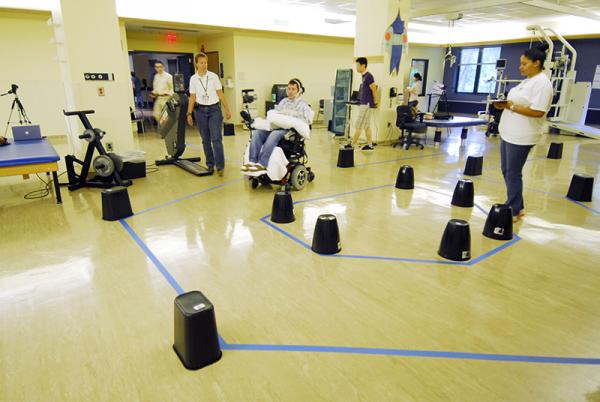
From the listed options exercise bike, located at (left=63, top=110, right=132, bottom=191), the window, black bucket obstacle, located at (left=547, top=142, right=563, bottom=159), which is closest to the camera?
exercise bike, located at (left=63, top=110, right=132, bottom=191)

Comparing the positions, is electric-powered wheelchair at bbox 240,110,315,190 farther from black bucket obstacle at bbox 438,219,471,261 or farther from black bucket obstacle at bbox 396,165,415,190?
black bucket obstacle at bbox 438,219,471,261

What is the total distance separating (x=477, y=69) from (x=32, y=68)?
623 inches

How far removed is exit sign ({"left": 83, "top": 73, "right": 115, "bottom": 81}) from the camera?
5.31 m

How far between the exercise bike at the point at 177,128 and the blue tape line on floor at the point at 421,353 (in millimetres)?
4099

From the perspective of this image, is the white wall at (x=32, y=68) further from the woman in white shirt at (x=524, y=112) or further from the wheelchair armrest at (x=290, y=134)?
the woman in white shirt at (x=524, y=112)

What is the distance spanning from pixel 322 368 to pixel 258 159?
3.39 meters

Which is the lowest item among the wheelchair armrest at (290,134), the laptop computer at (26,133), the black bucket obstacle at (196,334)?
the black bucket obstacle at (196,334)

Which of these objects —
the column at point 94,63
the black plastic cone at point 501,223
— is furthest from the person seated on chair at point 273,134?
the black plastic cone at point 501,223

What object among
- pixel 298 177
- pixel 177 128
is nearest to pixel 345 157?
pixel 298 177

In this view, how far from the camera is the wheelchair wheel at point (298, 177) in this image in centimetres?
501

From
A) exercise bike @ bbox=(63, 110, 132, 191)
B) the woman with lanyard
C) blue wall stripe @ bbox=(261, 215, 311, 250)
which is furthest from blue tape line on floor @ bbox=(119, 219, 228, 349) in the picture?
the woman with lanyard

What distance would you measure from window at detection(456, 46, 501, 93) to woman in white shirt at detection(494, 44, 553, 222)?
1332 centimetres

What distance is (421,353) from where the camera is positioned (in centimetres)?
206

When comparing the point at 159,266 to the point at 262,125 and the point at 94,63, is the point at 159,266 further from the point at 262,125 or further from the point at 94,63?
the point at 94,63
